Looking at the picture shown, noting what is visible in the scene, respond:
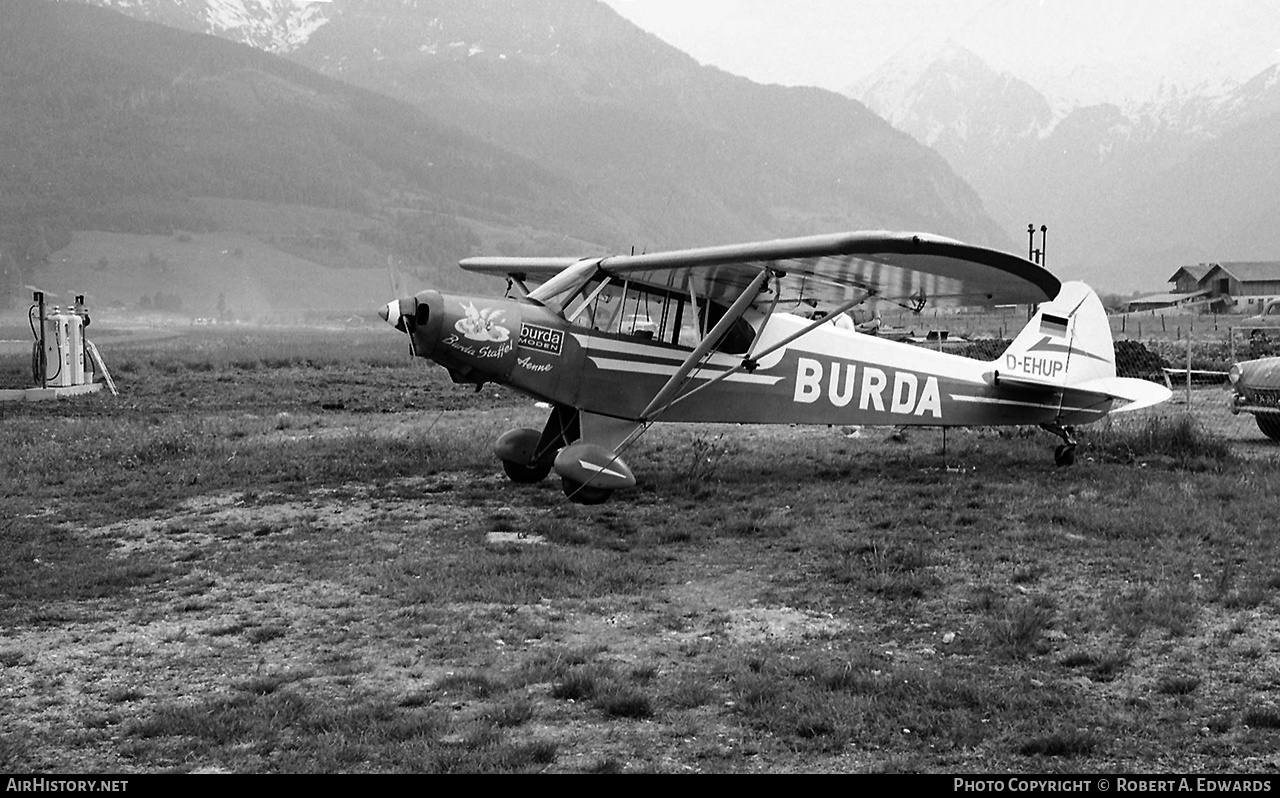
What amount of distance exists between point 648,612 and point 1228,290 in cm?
11310

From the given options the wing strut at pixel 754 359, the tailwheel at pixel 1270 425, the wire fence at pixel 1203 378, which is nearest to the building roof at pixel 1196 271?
the wire fence at pixel 1203 378

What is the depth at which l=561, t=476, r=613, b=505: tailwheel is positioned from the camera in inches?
450

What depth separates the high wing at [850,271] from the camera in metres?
10.3

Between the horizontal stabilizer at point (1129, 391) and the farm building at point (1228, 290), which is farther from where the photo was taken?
the farm building at point (1228, 290)

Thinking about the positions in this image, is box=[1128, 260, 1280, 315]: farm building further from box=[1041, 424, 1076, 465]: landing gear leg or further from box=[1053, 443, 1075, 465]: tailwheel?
box=[1053, 443, 1075, 465]: tailwheel

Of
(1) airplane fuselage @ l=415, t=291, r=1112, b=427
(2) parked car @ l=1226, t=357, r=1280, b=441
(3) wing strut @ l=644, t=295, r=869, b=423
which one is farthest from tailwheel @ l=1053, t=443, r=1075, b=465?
(2) parked car @ l=1226, t=357, r=1280, b=441

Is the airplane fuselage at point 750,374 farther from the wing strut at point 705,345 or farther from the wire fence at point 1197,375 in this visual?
the wire fence at point 1197,375

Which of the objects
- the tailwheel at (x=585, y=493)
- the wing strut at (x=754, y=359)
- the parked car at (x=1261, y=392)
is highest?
the wing strut at (x=754, y=359)

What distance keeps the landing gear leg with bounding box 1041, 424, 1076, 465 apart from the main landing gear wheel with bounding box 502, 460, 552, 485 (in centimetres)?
635

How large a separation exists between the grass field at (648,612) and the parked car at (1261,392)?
8.57 ft

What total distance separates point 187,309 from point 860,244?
155 meters

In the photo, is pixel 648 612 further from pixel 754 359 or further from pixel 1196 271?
pixel 1196 271
